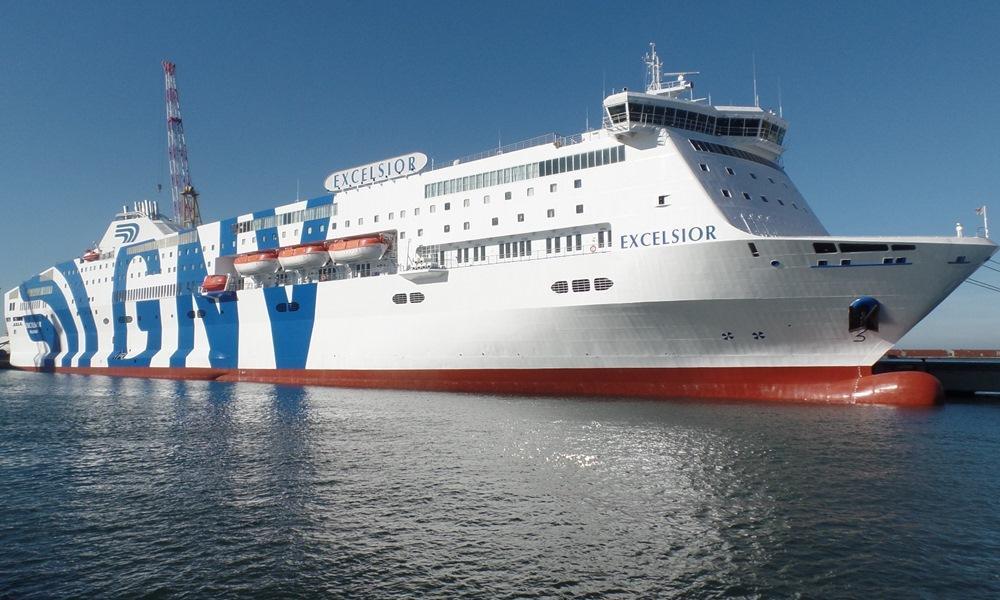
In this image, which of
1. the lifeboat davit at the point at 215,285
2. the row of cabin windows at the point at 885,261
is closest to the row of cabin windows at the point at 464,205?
the lifeboat davit at the point at 215,285

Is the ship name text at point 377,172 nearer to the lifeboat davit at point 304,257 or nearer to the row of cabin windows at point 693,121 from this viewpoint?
the lifeboat davit at point 304,257

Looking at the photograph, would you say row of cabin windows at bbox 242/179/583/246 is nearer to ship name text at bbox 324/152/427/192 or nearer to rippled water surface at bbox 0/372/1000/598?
ship name text at bbox 324/152/427/192

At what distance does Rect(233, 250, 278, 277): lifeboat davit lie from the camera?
37906 mm

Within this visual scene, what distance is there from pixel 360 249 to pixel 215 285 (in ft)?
44.5

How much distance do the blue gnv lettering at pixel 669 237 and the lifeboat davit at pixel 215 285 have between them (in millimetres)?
27407

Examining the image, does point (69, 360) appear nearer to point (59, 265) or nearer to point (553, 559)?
point (59, 265)

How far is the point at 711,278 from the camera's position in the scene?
23312mm

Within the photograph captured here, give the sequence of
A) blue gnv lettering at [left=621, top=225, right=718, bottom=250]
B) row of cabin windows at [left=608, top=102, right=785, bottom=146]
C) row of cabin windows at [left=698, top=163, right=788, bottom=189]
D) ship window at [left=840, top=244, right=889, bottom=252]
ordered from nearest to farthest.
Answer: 1. ship window at [left=840, top=244, right=889, bottom=252]
2. blue gnv lettering at [left=621, top=225, right=718, bottom=250]
3. row of cabin windows at [left=698, top=163, right=788, bottom=189]
4. row of cabin windows at [left=608, top=102, right=785, bottom=146]

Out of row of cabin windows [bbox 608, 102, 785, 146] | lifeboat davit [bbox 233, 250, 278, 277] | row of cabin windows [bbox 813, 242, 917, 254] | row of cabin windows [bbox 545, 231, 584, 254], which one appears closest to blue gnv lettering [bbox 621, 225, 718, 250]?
row of cabin windows [bbox 545, 231, 584, 254]

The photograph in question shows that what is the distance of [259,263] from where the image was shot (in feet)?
124

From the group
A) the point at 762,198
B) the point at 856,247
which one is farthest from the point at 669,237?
the point at 856,247

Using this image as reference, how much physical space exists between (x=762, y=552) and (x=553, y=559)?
340cm

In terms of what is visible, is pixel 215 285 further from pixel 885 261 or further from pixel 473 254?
pixel 885 261

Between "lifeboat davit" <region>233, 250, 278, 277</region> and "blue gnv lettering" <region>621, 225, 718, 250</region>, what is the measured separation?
22724 mm
